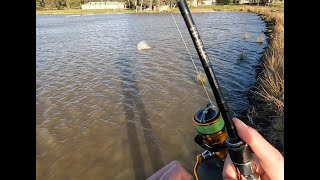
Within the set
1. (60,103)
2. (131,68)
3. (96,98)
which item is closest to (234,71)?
(131,68)

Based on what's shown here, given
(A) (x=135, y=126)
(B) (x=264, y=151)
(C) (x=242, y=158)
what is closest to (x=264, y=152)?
(B) (x=264, y=151)

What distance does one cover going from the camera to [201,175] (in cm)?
598

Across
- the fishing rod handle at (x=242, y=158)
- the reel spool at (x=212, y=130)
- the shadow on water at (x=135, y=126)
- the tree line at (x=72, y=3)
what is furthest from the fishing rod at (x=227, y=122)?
the tree line at (x=72, y=3)

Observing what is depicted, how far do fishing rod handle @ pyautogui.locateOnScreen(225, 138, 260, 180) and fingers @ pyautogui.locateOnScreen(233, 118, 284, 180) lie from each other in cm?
10

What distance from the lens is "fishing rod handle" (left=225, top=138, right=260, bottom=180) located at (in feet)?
6.93

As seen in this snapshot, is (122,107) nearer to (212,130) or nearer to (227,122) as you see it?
(212,130)

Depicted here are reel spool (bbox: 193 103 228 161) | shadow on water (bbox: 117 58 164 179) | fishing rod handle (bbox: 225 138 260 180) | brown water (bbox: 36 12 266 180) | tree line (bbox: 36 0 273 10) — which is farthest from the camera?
tree line (bbox: 36 0 273 10)

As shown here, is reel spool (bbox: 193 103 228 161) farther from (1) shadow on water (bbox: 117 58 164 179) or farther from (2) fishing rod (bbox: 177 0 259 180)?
(1) shadow on water (bbox: 117 58 164 179)

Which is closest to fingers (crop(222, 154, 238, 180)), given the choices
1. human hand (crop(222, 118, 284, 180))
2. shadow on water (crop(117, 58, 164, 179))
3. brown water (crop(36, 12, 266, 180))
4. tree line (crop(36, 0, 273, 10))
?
human hand (crop(222, 118, 284, 180))

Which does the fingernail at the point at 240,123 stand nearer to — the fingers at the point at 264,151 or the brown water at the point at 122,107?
the fingers at the point at 264,151

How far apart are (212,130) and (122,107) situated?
7.27 metres

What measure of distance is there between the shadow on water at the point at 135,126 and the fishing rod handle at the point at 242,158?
4.30 meters

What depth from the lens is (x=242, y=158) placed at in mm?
2150
